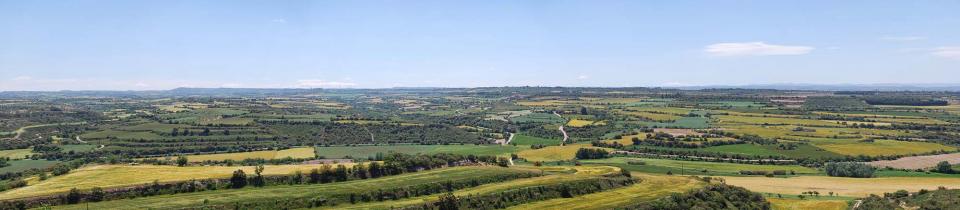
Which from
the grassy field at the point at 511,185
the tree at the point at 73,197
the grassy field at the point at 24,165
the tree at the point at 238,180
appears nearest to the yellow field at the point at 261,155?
the grassy field at the point at 24,165

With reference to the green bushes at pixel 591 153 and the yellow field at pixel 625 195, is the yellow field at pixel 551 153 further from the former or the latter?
the yellow field at pixel 625 195

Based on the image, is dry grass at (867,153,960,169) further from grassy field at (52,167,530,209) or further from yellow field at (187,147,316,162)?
yellow field at (187,147,316,162)

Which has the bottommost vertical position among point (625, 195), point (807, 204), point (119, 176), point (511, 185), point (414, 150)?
point (414, 150)

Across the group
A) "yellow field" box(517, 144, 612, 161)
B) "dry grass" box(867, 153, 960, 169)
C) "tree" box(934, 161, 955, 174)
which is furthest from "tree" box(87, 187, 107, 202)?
"tree" box(934, 161, 955, 174)

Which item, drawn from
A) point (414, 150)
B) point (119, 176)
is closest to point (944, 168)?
point (414, 150)

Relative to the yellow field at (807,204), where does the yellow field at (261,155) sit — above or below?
below

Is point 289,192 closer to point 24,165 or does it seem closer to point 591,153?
point 591,153
